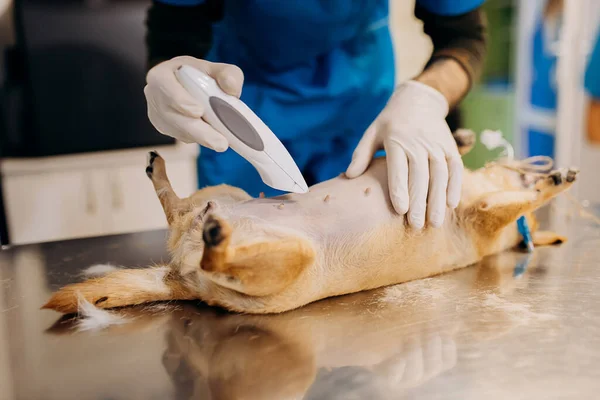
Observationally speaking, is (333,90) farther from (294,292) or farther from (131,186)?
(131,186)

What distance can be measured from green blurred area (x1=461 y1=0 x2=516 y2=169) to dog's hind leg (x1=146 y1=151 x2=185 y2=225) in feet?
11.1

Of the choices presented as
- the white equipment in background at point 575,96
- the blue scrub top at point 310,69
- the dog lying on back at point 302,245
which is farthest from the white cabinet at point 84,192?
the white equipment in background at point 575,96

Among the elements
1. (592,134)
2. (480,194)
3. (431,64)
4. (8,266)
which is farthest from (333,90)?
(592,134)

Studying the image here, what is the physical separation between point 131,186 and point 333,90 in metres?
1.64

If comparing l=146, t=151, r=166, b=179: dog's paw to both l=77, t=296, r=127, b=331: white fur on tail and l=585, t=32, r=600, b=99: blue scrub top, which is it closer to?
l=77, t=296, r=127, b=331: white fur on tail

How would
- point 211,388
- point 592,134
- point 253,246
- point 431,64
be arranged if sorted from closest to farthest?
point 211,388
point 253,246
point 431,64
point 592,134

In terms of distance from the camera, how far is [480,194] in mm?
1225

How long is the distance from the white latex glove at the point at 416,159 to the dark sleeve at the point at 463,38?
0.95ft

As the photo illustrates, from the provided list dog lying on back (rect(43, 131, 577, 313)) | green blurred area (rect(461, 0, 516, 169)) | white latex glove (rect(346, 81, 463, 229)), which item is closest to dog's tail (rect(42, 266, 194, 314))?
dog lying on back (rect(43, 131, 577, 313))

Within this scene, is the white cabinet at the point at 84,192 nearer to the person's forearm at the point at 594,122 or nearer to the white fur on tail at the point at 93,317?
the white fur on tail at the point at 93,317

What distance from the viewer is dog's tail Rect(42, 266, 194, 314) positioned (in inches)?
38.1

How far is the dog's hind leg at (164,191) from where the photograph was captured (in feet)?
3.84

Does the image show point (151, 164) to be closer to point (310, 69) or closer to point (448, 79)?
point (310, 69)

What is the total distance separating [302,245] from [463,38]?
0.87m
